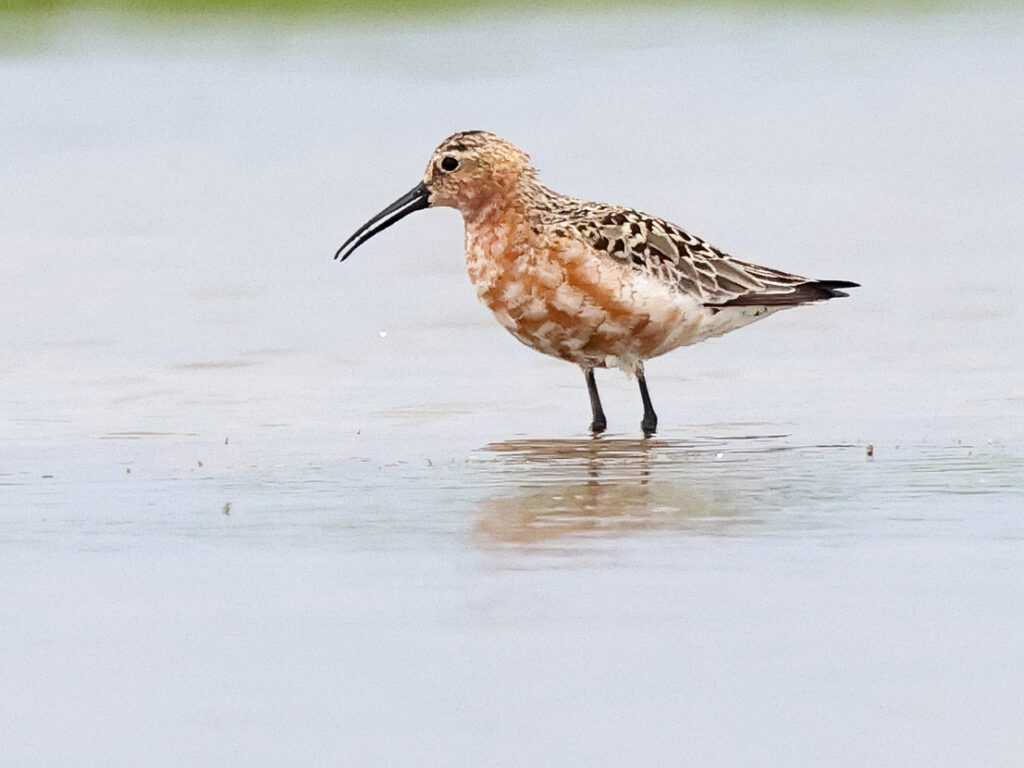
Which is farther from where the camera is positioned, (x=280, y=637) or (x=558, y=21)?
(x=558, y=21)

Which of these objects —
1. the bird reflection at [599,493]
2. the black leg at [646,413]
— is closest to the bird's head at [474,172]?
the black leg at [646,413]

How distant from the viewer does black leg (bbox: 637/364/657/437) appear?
1188 cm

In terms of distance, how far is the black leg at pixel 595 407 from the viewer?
12.0 metres

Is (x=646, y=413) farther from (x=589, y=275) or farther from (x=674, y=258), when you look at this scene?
(x=674, y=258)

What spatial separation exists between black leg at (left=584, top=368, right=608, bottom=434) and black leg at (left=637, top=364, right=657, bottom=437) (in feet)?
0.62

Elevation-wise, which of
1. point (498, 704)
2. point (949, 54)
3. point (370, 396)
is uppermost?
point (949, 54)

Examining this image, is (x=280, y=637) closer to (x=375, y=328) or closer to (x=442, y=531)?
(x=442, y=531)

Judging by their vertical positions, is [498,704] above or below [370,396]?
below

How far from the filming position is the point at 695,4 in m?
29.8

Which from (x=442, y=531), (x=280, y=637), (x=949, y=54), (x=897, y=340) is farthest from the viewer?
(x=949, y=54)

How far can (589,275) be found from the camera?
1204 centimetres

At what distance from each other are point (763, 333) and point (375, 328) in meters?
2.20

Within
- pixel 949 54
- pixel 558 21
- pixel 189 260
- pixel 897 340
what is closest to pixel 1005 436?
pixel 897 340

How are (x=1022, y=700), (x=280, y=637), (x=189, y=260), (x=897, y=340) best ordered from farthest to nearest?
(x=189, y=260) → (x=897, y=340) → (x=280, y=637) → (x=1022, y=700)
